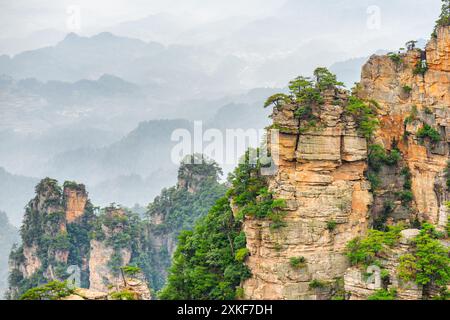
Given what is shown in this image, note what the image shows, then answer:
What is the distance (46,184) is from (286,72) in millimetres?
146131

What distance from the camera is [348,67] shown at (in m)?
144

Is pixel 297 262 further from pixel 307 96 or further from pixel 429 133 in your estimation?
pixel 429 133

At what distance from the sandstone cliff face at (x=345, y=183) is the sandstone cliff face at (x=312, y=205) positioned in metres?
0.03

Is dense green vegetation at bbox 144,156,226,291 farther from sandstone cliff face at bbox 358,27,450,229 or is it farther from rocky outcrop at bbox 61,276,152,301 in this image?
rocky outcrop at bbox 61,276,152,301

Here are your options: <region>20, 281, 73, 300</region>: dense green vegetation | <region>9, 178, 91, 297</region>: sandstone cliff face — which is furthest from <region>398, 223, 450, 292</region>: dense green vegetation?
<region>9, 178, 91, 297</region>: sandstone cliff face

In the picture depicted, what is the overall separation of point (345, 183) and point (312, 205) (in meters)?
1.49

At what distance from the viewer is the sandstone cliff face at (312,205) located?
63.5 ft

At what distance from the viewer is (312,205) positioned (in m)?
19.9

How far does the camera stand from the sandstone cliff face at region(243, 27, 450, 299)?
19328 millimetres

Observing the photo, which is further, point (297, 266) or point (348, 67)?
point (348, 67)

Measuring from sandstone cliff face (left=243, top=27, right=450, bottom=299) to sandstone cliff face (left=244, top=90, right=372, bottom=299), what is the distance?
31mm

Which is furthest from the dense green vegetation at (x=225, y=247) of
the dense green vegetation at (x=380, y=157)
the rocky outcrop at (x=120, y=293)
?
the dense green vegetation at (x=380, y=157)

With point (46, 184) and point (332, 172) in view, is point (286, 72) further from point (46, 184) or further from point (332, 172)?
point (332, 172)
